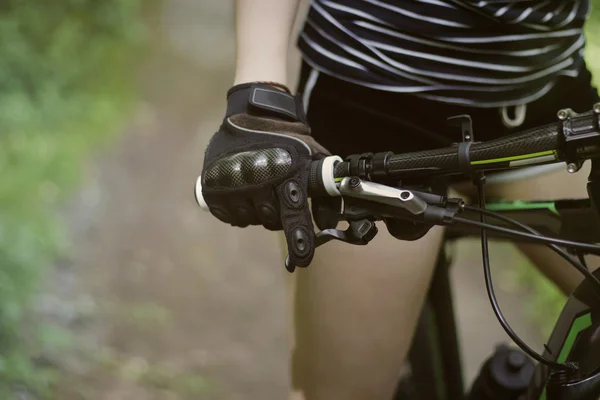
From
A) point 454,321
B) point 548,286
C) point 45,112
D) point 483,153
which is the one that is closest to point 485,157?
point 483,153

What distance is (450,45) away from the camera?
77cm

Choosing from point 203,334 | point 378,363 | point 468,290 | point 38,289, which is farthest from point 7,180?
point 378,363

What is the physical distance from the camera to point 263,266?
2.16 meters

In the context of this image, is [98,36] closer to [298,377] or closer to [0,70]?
[0,70]

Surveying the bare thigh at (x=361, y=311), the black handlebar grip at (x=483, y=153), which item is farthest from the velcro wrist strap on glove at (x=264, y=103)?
the bare thigh at (x=361, y=311)

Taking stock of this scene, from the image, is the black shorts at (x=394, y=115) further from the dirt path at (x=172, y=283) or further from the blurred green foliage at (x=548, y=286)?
the dirt path at (x=172, y=283)

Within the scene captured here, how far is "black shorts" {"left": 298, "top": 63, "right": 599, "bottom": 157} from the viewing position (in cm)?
81

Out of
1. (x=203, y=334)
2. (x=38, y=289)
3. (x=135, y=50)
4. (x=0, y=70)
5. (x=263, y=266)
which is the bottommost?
(x=203, y=334)

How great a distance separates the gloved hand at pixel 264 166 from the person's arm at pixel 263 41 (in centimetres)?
5

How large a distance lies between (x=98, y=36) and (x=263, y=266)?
1.36 meters

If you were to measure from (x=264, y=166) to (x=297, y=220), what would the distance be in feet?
0.18

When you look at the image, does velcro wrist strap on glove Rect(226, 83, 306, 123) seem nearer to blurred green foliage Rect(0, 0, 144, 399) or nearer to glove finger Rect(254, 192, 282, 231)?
glove finger Rect(254, 192, 282, 231)

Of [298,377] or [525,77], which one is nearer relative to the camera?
[525,77]

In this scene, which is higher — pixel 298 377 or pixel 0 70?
pixel 0 70
